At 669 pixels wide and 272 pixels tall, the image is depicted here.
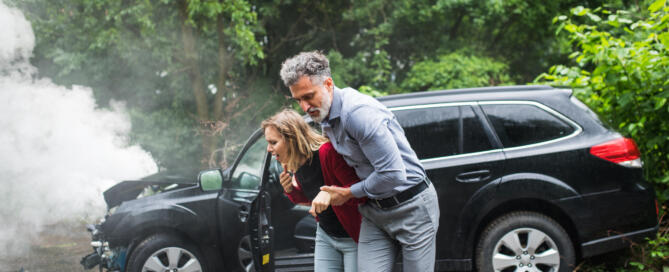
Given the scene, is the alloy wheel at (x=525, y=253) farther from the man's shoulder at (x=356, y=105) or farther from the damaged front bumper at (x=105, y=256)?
the damaged front bumper at (x=105, y=256)

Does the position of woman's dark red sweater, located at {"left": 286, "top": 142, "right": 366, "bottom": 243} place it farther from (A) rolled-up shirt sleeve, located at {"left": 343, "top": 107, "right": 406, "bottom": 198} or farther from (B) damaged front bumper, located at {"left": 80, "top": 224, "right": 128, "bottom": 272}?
(B) damaged front bumper, located at {"left": 80, "top": 224, "right": 128, "bottom": 272}

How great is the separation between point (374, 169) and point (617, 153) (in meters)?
2.36

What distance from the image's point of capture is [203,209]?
4.21 m

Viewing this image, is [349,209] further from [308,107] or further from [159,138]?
[159,138]

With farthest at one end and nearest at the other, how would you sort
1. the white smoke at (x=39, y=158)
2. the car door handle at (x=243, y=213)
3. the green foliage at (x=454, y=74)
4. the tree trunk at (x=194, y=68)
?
the tree trunk at (x=194, y=68) < the green foliage at (x=454, y=74) < the white smoke at (x=39, y=158) < the car door handle at (x=243, y=213)

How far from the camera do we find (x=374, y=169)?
2.26 m

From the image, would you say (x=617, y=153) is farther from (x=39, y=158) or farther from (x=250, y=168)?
(x=39, y=158)

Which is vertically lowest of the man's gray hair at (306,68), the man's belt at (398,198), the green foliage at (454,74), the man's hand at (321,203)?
the man's belt at (398,198)

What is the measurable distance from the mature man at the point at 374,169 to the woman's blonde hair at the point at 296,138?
10.3 inches

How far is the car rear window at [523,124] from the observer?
3.72 m

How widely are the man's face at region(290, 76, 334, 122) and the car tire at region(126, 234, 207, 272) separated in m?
2.49

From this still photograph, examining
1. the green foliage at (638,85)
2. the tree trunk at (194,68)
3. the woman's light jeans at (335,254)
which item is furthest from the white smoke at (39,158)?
the green foliage at (638,85)

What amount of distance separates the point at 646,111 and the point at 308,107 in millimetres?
3859

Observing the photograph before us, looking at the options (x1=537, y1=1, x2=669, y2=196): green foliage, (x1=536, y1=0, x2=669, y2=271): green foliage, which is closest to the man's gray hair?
(x1=536, y1=0, x2=669, y2=271): green foliage
